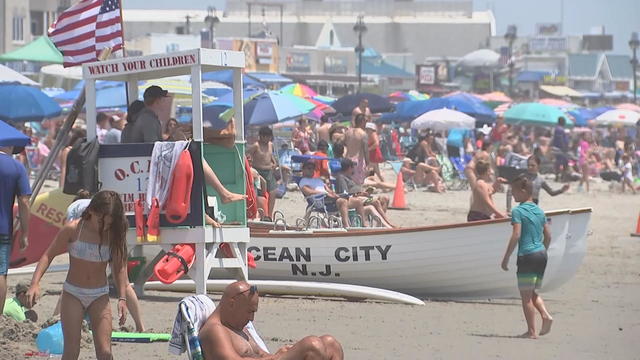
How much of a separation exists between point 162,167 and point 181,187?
9.0 inches

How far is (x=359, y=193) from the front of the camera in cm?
1658

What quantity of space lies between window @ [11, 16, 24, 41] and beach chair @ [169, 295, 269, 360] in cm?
Result: 5520

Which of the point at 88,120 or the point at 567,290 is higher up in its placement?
the point at 88,120

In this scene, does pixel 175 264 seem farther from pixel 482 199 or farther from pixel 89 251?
pixel 482 199

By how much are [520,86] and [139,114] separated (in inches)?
3855

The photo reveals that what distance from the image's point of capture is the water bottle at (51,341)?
9.15m

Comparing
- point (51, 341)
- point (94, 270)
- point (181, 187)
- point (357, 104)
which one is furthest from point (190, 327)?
point (357, 104)

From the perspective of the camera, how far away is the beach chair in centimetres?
728

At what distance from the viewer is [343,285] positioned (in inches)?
515

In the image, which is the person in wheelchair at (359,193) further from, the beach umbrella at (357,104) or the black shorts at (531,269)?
the beach umbrella at (357,104)

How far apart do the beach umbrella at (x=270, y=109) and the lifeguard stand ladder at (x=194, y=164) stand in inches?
526

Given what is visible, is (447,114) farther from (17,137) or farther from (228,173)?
(17,137)

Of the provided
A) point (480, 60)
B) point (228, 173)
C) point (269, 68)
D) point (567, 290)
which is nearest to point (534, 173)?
point (567, 290)

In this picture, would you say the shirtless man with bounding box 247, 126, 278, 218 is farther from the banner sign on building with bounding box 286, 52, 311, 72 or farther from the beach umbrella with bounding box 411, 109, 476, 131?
the banner sign on building with bounding box 286, 52, 311, 72
